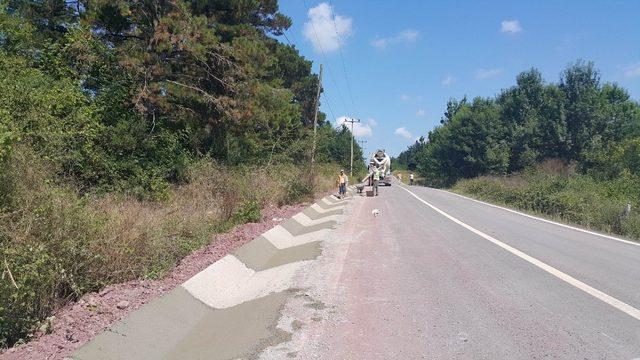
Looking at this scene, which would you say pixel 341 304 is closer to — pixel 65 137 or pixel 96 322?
pixel 96 322

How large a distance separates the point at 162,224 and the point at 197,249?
2.39 ft

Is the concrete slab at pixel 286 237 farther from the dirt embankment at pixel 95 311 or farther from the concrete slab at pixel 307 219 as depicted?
the dirt embankment at pixel 95 311

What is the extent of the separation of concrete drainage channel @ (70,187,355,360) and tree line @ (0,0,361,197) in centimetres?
494

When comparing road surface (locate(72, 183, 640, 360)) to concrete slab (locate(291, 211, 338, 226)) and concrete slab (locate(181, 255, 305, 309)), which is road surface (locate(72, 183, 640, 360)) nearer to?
concrete slab (locate(181, 255, 305, 309))

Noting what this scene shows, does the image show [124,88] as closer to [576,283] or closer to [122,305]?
[122,305]

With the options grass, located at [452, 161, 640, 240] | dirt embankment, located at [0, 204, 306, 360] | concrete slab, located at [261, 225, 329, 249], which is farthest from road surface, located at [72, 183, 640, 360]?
grass, located at [452, 161, 640, 240]

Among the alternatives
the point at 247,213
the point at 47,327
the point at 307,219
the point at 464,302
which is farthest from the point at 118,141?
the point at 464,302

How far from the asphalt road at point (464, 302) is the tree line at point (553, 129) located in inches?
1516

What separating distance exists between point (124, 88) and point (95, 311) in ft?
35.1

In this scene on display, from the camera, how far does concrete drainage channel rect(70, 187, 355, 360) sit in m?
4.59

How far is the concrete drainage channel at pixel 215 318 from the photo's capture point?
459 centimetres

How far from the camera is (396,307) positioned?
5.80 m

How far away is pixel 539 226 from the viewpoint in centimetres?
1519

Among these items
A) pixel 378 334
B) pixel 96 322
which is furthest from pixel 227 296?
pixel 378 334
